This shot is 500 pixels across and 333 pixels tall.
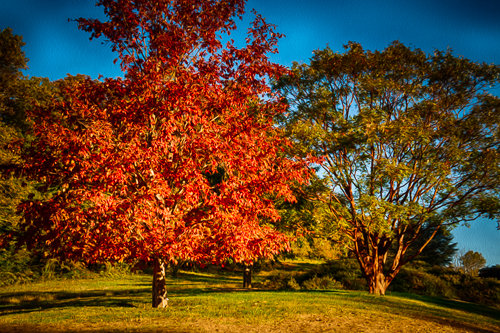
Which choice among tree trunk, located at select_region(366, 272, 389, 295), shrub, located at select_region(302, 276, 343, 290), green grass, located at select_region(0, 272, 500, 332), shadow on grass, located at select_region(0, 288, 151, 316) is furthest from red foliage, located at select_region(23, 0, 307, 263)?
shrub, located at select_region(302, 276, 343, 290)

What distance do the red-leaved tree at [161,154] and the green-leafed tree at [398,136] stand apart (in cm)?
594

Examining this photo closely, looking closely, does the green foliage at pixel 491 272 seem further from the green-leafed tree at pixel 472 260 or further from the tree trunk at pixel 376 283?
the green-leafed tree at pixel 472 260

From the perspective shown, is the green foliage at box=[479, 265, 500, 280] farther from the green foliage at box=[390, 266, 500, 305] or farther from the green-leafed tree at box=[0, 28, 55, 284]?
the green-leafed tree at box=[0, 28, 55, 284]

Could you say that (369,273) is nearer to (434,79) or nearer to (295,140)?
(295,140)

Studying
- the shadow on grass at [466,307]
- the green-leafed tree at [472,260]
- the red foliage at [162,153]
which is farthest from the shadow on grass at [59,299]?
the green-leafed tree at [472,260]

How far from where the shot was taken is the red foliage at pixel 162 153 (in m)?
6.68

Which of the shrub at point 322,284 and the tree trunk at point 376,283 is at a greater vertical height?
the tree trunk at point 376,283

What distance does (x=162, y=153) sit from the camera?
300 inches

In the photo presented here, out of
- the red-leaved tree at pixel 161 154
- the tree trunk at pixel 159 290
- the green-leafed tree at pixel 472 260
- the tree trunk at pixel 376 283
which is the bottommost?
the green-leafed tree at pixel 472 260

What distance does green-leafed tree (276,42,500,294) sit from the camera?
14234 mm

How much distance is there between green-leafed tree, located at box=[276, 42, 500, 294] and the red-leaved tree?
5941mm

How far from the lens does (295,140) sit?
49.1 feet

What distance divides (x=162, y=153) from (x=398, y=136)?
11542 mm

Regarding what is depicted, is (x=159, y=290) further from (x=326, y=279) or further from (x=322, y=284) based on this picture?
(x=326, y=279)
